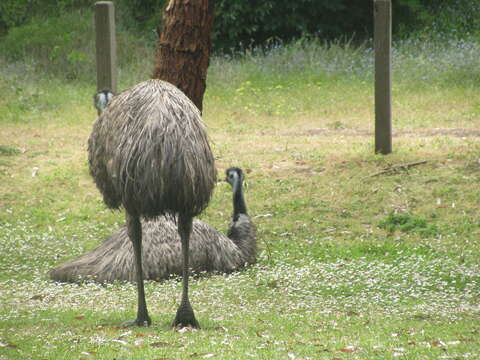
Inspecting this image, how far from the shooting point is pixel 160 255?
928 centimetres

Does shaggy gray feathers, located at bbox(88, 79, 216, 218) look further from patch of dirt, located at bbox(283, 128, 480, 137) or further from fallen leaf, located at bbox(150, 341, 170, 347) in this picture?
patch of dirt, located at bbox(283, 128, 480, 137)

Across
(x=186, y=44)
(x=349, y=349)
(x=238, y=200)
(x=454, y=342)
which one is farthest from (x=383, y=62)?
(x=349, y=349)

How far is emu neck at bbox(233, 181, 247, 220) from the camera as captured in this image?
991cm

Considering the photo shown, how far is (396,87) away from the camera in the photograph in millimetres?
18562

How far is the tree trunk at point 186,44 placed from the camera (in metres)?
11.9

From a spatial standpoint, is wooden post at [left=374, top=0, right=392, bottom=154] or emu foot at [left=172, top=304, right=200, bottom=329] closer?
emu foot at [left=172, top=304, right=200, bottom=329]

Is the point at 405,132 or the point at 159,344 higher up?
the point at 405,132

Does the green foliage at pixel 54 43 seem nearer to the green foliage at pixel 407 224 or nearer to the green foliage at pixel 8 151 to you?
the green foliage at pixel 8 151

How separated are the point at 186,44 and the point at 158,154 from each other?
565cm

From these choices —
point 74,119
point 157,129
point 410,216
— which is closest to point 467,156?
point 410,216

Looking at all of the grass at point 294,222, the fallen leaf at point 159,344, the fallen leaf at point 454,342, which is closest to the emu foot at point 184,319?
the grass at point 294,222

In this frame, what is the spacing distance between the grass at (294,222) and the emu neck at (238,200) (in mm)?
643

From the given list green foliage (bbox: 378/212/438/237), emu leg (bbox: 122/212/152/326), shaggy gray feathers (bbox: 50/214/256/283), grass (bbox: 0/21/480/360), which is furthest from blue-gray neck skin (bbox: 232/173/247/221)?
emu leg (bbox: 122/212/152/326)

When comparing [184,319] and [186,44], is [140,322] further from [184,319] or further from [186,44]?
[186,44]
